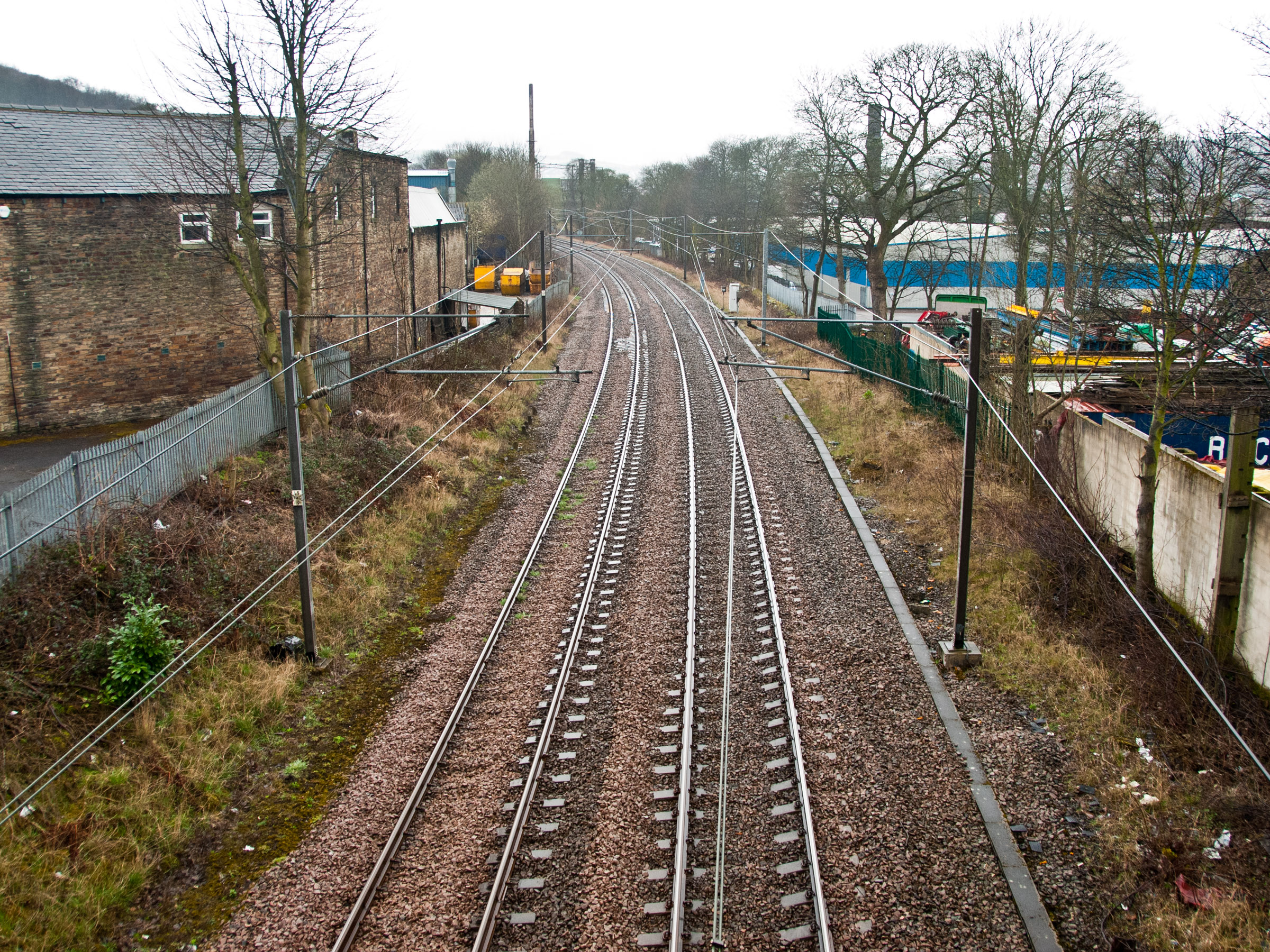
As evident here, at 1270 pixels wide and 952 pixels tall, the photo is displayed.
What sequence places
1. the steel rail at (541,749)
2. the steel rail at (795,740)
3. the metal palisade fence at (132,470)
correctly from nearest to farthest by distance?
the steel rail at (795,740) < the steel rail at (541,749) < the metal palisade fence at (132,470)

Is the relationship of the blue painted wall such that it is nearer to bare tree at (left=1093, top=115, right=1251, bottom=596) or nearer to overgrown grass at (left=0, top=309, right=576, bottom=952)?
bare tree at (left=1093, top=115, right=1251, bottom=596)

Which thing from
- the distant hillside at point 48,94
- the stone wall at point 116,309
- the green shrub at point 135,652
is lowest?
the green shrub at point 135,652

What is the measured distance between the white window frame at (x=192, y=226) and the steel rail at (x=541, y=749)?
32.3ft

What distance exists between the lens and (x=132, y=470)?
40.1ft

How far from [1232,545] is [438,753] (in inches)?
329

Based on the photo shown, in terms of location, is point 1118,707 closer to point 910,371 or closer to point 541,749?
point 541,749

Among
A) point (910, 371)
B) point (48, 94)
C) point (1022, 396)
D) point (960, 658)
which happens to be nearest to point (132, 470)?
point (960, 658)

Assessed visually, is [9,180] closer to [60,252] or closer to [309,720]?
[60,252]

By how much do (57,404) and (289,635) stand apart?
1073 cm

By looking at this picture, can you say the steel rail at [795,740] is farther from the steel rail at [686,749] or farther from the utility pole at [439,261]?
the utility pole at [439,261]

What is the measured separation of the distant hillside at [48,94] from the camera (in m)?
74.8

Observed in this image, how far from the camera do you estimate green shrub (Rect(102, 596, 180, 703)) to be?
9.80 metres

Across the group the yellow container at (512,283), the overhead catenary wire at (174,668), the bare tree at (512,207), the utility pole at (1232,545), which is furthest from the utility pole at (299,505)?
the bare tree at (512,207)

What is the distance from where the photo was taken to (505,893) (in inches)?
287
